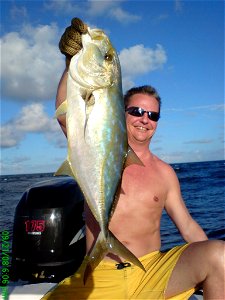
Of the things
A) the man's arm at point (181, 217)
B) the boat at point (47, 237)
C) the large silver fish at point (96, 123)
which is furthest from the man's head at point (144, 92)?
the boat at point (47, 237)

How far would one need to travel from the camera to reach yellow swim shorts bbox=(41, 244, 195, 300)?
3.22 metres

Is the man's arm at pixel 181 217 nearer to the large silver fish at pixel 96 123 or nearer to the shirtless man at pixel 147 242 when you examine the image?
the shirtless man at pixel 147 242

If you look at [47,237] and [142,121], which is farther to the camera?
[47,237]

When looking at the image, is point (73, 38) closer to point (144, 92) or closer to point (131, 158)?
point (131, 158)

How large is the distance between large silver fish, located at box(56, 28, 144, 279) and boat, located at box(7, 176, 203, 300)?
97.2 inches

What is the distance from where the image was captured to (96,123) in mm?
2436

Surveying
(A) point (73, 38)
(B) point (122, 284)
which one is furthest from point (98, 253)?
(A) point (73, 38)

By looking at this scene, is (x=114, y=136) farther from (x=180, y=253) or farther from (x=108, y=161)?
(x=180, y=253)

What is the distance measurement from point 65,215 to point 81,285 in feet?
5.80

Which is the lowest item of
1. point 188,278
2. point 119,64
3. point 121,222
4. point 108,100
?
point 188,278

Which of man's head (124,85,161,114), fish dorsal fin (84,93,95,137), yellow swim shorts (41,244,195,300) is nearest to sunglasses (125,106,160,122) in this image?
man's head (124,85,161,114)

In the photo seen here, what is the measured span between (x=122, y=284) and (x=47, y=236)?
1837 mm

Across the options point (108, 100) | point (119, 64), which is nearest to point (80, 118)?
point (108, 100)

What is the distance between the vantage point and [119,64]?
2662mm
